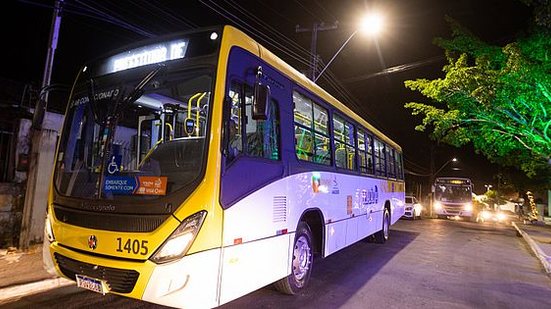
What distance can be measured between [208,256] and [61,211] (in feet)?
6.42

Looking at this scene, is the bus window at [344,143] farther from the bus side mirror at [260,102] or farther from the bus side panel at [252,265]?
the bus side mirror at [260,102]

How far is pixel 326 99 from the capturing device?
6809 mm

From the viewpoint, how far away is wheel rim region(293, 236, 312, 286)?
5.36m

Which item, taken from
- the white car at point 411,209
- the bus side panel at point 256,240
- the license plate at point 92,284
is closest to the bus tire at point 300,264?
the bus side panel at point 256,240

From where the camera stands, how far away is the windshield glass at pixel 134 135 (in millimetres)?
3723

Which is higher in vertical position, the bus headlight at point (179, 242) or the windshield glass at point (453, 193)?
the windshield glass at point (453, 193)

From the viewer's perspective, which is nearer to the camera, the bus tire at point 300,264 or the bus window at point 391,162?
the bus tire at point 300,264

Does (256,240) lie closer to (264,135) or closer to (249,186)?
(249,186)

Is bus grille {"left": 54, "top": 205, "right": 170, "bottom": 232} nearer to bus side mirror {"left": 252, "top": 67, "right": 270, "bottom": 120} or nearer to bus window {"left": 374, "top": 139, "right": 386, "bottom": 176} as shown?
bus side mirror {"left": 252, "top": 67, "right": 270, "bottom": 120}

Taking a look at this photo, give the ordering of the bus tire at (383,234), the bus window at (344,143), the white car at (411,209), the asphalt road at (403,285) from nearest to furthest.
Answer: the asphalt road at (403,285) < the bus window at (344,143) < the bus tire at (383,234) < the white car at (411,209)

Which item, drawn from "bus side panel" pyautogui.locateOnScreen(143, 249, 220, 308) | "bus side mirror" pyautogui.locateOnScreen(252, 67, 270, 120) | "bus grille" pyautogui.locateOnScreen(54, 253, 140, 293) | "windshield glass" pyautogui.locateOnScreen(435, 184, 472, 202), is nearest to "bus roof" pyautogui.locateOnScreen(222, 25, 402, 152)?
"bus side mirror" pyautogui.locateOnScreen(252, 67, 270, 120)

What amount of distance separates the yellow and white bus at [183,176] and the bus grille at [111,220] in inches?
0.5

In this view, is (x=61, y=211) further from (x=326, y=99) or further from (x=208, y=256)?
(x=326, y=99)

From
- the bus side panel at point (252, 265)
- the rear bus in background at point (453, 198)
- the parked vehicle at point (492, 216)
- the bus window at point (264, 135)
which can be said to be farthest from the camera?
the parked vehicle at point (492, 216)
